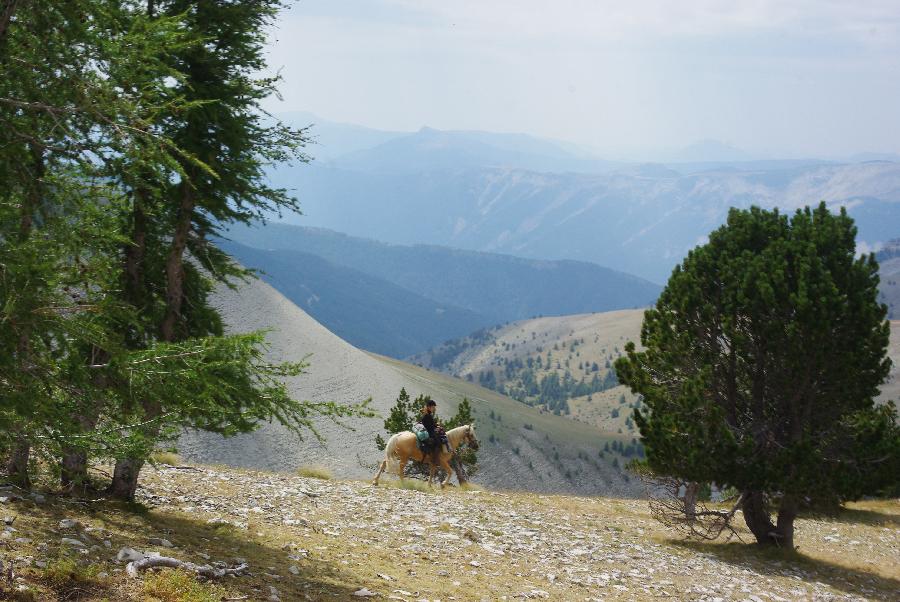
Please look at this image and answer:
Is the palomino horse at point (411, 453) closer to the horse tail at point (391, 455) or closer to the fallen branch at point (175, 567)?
the horse tail at point (391, 455)

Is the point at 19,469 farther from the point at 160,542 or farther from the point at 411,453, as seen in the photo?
the point at 411,453

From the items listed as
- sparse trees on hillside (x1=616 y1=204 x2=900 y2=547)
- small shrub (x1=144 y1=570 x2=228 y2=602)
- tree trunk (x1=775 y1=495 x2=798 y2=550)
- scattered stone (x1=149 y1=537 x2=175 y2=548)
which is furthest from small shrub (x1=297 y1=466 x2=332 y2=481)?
small shrub (x1=144 y1=570 x2=228 y2=602)

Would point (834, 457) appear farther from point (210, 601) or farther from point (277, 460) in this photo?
point (277, 460)

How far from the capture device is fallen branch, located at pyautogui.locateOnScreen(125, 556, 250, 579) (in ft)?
34.6

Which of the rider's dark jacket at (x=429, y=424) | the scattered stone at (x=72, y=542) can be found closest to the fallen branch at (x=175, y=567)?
the scattered stone at (x=72, y=542)

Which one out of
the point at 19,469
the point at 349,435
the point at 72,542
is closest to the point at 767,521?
the point at 72,542

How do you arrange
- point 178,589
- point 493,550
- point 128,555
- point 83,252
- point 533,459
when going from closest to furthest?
point 178,589
point 128,555
point 83,252
point 493,550
point 533,459

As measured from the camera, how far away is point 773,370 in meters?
21.0

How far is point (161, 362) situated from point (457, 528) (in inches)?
435

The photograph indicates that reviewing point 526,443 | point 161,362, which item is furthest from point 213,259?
point 526,443

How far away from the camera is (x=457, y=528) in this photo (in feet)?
64.2

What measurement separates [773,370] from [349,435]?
385 feet

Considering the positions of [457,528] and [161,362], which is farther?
[457,528]

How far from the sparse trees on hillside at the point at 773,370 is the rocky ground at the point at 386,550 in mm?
2436
